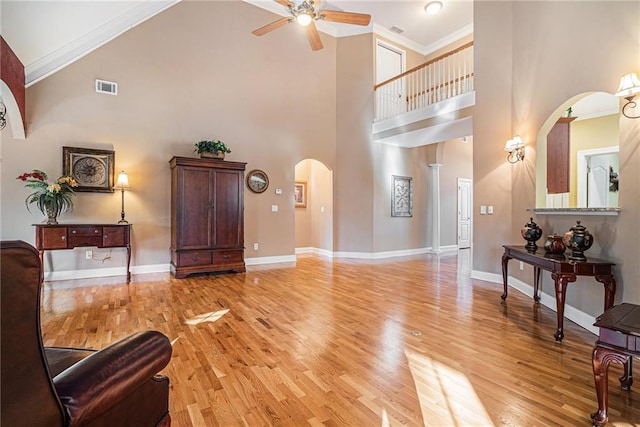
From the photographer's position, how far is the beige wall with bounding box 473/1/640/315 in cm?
235

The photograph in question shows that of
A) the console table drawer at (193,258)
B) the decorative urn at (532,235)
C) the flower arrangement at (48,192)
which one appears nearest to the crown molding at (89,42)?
the flower arrangement at (48,192)

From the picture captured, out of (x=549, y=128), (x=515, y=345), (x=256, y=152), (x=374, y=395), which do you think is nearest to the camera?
(x=374, y=395)

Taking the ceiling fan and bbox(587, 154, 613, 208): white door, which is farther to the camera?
bbox(587, 154, 613, 208): white door

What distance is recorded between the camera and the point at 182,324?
2.83m

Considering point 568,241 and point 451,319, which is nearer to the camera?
point 568,241

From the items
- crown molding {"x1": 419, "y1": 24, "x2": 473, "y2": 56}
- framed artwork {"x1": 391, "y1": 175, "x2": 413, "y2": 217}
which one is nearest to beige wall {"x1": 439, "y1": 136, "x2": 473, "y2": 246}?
framed artwork {"x1": 391, "y1": 175, "x2": 413, "y2": 217}

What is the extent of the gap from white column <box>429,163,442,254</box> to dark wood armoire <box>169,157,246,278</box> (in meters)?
4.84

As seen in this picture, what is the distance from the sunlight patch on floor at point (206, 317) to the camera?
2891 millimetres

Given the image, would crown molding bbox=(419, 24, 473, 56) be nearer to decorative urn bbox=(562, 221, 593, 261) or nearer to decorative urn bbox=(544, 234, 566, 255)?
decorative urn bbox=(544, 234, 566, 255)

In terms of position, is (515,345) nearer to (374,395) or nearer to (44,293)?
(374,395)

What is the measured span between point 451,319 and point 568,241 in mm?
1192

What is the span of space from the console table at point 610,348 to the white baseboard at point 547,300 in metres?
1.38

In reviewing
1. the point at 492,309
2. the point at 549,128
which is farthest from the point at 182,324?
the point at 549,128

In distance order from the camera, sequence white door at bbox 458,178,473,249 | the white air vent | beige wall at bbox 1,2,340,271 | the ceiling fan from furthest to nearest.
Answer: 1. white door at bbox 458,178,473,249
2. the white air vent
3. beige wall at bbox 1,2,340,271
4. the ceiling fan
